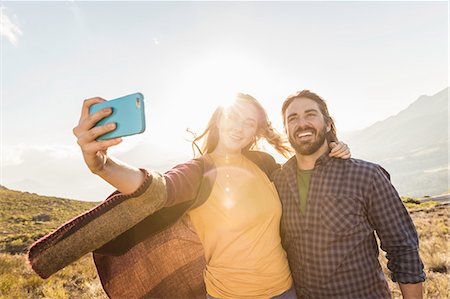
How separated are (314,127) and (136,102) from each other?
8.39 ft

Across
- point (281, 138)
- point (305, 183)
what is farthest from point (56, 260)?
point (281, 138)

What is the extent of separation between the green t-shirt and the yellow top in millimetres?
358

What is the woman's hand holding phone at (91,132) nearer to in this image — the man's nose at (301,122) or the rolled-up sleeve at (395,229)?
the man's nose at (301,122)

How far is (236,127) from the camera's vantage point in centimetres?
367

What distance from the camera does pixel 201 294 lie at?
4039 mm

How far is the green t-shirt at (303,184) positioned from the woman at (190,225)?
0.94 ft

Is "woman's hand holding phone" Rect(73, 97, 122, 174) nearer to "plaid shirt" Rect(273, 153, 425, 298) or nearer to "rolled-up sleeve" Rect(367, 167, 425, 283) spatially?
"plaid shirt" Rect(273, 153, 425, 298)

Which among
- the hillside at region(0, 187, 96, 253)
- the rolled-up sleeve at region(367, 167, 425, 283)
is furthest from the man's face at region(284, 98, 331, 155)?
the hillside at region(0, 187, 96, 253)

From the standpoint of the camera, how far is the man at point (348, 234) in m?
3.08

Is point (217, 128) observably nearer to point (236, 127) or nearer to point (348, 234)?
point (236, 127)

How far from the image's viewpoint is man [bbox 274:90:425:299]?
121 inches

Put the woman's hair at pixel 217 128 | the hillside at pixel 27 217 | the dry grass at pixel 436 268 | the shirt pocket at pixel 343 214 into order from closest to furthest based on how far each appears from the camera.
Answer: the shirt pocket at pixel 343 214 → the woman's hair at pixel 217 128 → the dry grass at pixel 436 268 → the hillside at pixel 27 217

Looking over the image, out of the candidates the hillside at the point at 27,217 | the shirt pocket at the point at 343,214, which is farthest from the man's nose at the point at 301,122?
the hillside at the point at 27,217

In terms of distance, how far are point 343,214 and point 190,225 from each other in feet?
5.98
